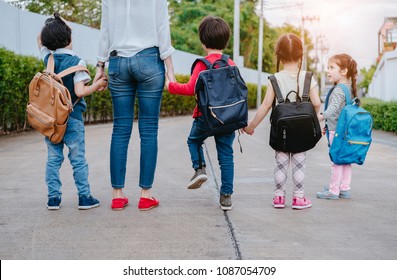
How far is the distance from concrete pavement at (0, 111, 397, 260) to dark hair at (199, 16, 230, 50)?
131 cm

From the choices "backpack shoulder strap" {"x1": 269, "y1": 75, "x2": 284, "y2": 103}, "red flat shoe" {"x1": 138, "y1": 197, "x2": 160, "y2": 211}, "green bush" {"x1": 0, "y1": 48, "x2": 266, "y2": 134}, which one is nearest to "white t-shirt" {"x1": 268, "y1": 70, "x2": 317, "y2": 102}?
"backpack shoulder strap" {"x1": 269, "y1": 75, "x2": 284, "y2": 103}

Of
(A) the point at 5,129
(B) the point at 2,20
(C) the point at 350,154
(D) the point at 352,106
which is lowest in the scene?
(A) the point at 5,129

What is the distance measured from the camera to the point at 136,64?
181 inches

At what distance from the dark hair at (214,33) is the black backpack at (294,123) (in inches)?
20.0

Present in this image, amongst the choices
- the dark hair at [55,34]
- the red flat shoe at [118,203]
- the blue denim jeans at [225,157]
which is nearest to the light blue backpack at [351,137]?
the blue denim jeans at [225,157]

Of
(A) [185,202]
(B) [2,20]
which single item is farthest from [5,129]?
(A) [185,202]

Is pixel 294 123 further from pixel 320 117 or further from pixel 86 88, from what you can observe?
pixel 86 88

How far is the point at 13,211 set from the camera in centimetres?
489

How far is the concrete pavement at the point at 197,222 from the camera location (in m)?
3.71

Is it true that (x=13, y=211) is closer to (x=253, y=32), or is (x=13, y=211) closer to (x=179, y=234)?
(x=179, y=234)

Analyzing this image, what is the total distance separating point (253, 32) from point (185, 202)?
155ft

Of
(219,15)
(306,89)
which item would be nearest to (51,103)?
(306,89)

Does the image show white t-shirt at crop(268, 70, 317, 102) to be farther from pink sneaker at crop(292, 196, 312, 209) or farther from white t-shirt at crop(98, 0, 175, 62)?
white t-shirt at crop(98, 0, 175, 62)

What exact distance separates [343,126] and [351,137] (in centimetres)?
12
